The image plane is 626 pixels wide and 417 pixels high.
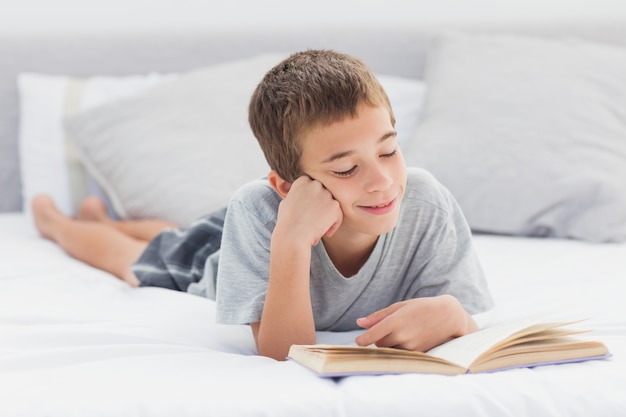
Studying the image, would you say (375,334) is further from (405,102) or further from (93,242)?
(405,102)

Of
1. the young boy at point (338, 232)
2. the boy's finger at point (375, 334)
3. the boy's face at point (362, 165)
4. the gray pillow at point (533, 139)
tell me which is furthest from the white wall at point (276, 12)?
the boy's finger at point (375, 334)

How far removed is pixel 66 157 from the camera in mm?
2260

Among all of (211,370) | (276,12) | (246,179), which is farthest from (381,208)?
(276,12)

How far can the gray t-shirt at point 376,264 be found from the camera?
131 centimetres

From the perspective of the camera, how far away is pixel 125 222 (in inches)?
82.0

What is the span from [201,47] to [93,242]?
2.63 feet

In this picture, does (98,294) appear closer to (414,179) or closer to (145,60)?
(414,179)

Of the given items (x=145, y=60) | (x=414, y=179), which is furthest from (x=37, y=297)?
(x=145, y=60)

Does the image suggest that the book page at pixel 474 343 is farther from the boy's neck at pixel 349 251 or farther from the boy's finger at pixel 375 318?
the boy's neck at pixel 349 251

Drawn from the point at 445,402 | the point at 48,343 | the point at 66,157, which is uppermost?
the point at 445,402

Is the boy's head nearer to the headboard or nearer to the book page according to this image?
the book page

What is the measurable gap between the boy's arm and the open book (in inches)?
4.8

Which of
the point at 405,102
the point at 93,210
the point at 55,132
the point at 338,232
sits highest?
the point at 338,232

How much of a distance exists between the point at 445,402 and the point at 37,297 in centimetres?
80
